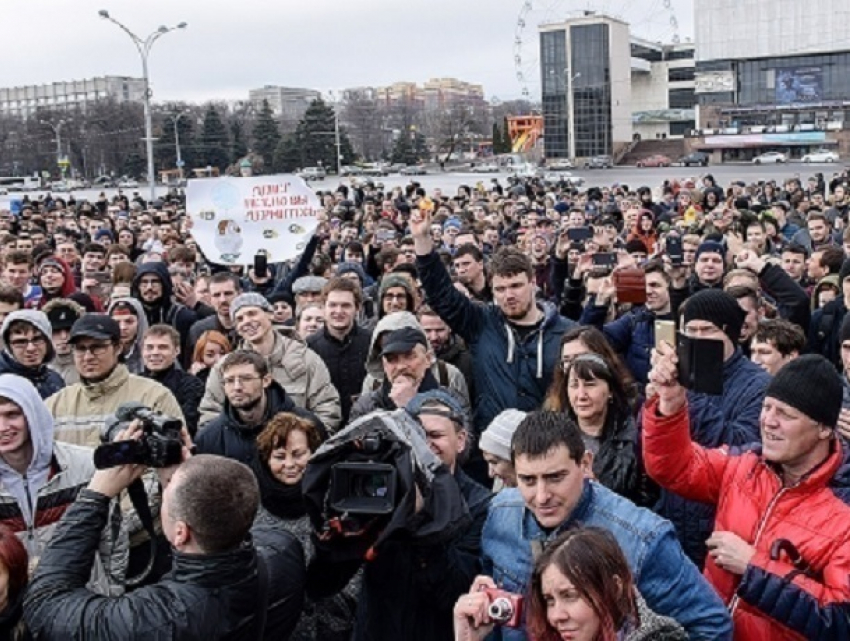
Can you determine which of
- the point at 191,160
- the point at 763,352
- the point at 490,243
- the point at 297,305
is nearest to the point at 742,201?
the point at 490,243

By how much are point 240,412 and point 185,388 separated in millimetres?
1077

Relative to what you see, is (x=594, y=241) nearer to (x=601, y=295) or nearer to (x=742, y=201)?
(x=601, y=295)

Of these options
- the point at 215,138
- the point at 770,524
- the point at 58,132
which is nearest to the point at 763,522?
the point at 770,524

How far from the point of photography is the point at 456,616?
7.58 ft

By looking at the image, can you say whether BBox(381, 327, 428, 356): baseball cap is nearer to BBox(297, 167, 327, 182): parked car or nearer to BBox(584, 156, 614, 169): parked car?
BBox(297, 167, 327, 182): parked car

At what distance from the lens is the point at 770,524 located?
287 cm

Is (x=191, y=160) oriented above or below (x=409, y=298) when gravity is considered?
above

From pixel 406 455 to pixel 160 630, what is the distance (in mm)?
786

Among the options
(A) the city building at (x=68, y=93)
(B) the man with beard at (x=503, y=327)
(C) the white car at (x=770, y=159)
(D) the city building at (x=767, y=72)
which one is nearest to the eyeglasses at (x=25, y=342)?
(B) the man with beard at (x=503, y=327)

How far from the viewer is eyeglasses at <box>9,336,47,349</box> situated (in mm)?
5070

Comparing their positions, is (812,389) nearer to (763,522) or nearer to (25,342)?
(763,522)

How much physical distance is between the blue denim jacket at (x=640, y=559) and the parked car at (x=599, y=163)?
253ft

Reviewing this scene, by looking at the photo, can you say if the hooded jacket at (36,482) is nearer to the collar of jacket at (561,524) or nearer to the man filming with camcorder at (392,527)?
the man filming with camcorder at (392,527)

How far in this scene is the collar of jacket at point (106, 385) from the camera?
176 inches
